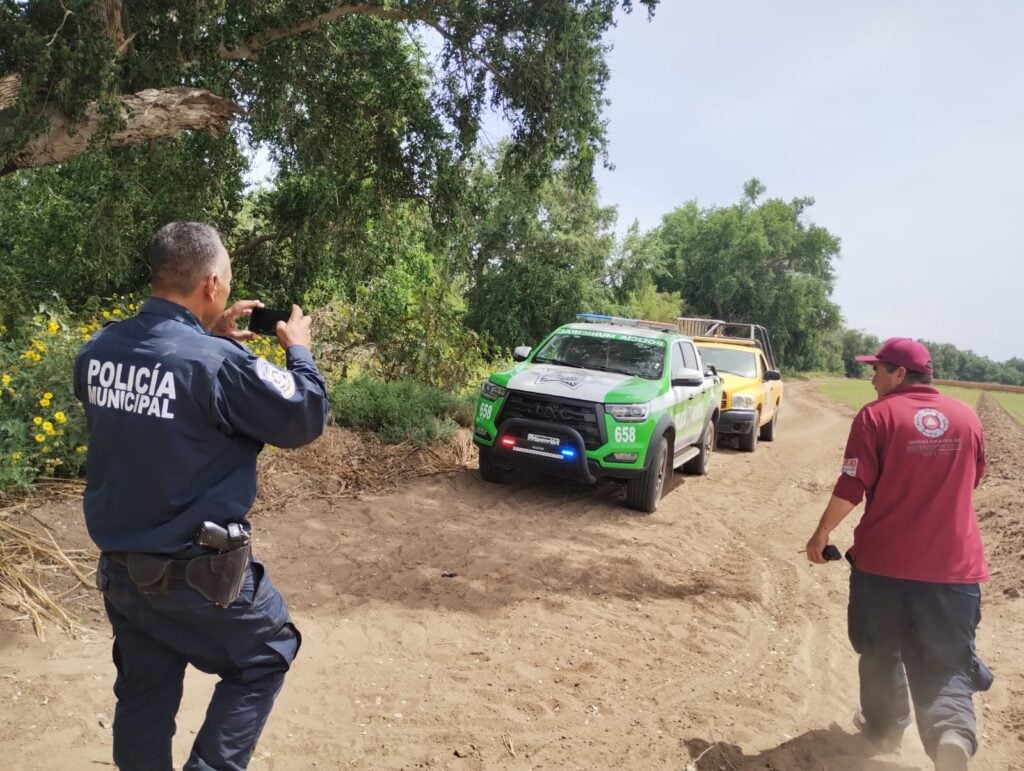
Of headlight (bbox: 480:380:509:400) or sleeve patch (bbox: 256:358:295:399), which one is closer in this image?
sleeve patch (bbox: 256:358:295:399)

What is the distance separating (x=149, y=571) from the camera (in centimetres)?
228

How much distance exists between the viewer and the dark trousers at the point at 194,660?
237cm

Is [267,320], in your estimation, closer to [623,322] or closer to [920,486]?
[920,486]

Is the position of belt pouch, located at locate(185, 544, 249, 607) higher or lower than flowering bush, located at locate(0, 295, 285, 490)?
higher

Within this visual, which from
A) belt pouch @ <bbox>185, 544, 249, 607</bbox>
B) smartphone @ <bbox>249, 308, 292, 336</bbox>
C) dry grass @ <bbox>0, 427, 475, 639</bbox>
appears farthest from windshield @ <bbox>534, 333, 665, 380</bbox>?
belt pouch @ <bbox>185, 544, 249, 607</bbox>

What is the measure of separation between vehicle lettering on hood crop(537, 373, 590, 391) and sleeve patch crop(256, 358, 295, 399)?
18.8 feet

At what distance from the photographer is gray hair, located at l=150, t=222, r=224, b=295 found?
2.47m

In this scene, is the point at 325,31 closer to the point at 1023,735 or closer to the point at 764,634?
the point at 764,634

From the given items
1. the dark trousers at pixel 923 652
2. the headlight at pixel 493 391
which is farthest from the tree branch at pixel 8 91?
the dark trousers at pixel 923 652

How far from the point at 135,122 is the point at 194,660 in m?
6.18

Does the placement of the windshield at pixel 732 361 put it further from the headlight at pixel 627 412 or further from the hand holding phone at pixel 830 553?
the hand holding phone at pixel 830 553

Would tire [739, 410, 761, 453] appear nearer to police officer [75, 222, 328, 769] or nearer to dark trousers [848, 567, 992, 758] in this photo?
dark trousers [848, 567, 992, 758]

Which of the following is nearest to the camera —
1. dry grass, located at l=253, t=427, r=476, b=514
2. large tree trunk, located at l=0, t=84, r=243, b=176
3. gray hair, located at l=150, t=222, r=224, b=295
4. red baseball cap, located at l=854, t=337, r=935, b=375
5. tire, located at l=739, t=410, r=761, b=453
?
gray hair, located at l=150, t=222, r=224, b=295

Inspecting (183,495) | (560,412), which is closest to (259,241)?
(560,412)
